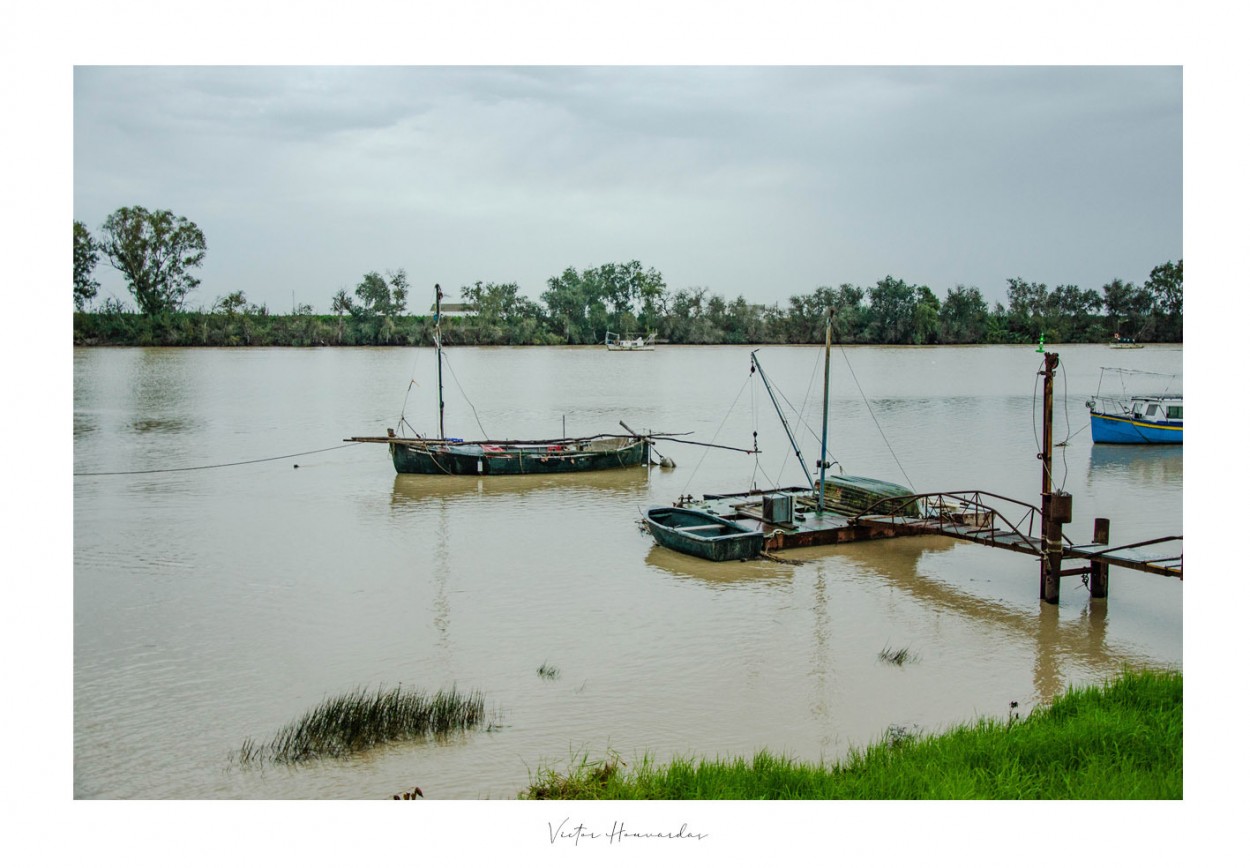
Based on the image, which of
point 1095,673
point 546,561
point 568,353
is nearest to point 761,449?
point 546,561

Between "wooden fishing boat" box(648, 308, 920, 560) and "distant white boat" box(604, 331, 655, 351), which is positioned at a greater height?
"distant white boat" box(604, 331, 655, 351)

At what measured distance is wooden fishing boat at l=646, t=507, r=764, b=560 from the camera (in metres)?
12.7

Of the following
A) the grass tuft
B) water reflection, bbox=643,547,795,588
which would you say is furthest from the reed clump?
water reflection, bbox=643,547,795,588

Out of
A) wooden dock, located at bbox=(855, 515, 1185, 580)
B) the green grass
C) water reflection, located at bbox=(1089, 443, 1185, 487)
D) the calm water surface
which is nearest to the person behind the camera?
the green grass

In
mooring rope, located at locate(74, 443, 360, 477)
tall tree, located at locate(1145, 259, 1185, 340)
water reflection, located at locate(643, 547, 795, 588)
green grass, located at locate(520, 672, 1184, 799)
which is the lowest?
green grass, located at locate(520, 672, 1184, 799)

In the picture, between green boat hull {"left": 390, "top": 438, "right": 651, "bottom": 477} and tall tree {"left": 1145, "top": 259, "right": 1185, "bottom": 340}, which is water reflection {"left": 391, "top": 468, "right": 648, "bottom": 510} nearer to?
green boat hull {"left": 390, "top": 438, "right": 651, "bottom": 477}

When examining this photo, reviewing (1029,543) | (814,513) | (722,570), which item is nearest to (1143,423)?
(814,513)

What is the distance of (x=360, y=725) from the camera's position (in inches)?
309

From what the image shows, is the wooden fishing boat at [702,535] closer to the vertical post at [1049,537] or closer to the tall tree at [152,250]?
the vertical post at [1049,537]

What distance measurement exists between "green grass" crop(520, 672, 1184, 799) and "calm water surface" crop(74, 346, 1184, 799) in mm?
866

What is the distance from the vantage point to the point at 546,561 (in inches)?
528

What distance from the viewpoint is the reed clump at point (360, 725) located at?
24.9 ft

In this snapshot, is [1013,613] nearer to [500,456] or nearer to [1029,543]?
[1029,543]

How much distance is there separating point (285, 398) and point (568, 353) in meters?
27.8
